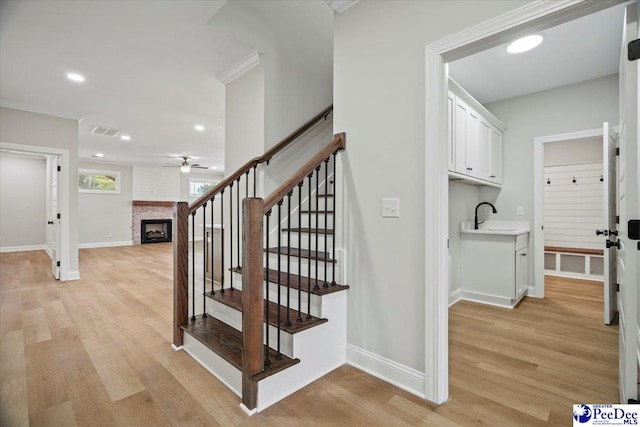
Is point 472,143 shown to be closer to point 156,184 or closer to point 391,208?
point 391,208

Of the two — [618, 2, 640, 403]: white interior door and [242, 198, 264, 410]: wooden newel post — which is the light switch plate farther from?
[618, 2, 640, 403]: white interior door

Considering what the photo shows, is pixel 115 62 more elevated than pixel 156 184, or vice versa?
pixel 115 62

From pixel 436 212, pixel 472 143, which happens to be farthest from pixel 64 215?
pixel 472 143

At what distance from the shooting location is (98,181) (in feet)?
29.0

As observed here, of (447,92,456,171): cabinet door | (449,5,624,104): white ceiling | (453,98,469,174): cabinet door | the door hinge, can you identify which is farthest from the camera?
(453,98,469,174): cabinet door

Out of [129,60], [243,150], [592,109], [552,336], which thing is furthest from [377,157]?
[592,109]

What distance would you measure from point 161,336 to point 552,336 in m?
3.40

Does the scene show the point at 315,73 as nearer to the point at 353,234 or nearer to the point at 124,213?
the point at 353,234

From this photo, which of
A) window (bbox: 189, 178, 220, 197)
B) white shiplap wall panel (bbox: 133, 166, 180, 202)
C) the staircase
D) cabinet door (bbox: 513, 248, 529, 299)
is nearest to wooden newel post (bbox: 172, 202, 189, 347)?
the staircase

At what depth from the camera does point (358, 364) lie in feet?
6.70

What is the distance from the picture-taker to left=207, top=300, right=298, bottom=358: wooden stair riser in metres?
1.83
